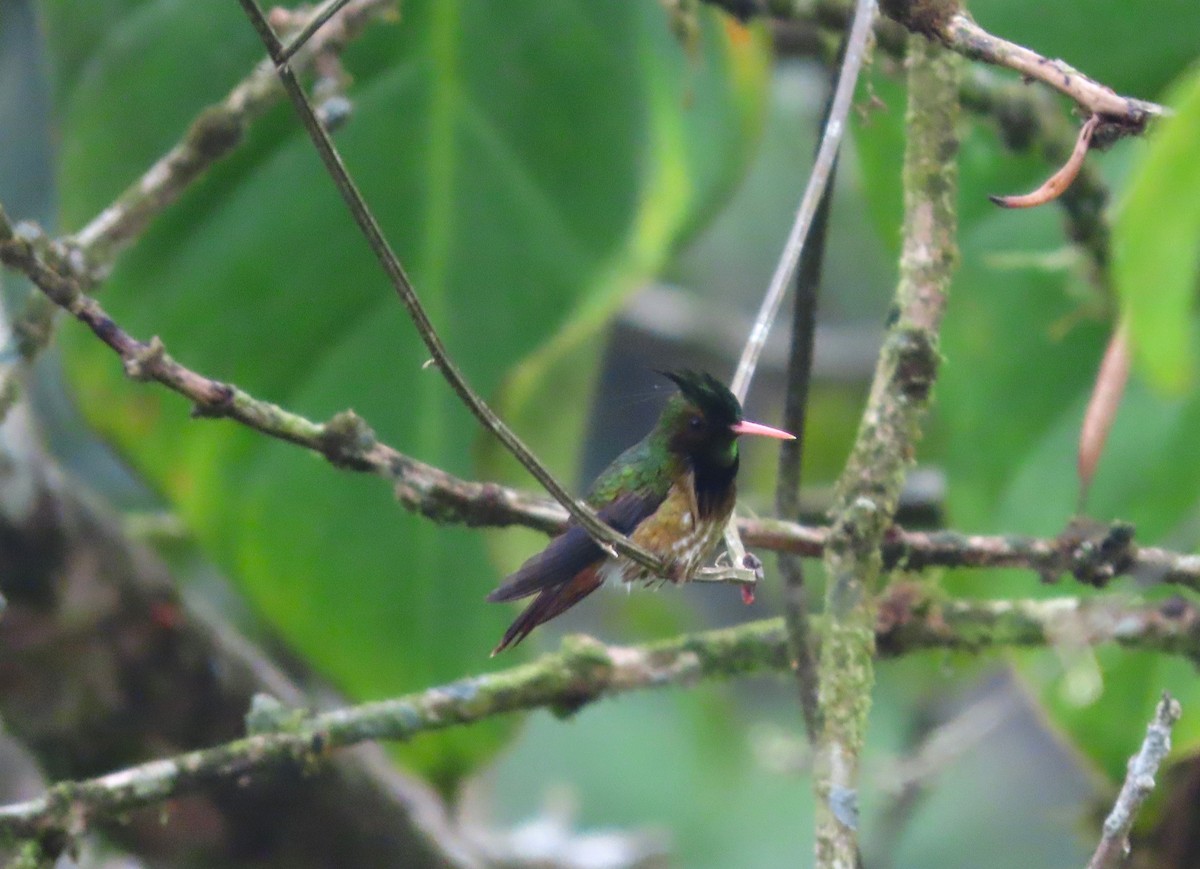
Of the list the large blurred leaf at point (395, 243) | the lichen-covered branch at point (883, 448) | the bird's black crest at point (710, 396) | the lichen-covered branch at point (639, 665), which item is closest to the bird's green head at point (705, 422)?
the bird's black crest at point (710, 396)

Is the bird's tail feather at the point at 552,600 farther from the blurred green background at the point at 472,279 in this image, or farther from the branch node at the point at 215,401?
the blurred green background at the point at 472,279

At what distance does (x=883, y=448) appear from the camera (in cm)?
136

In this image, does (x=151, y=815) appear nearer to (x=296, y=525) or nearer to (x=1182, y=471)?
(x=296, y=525)

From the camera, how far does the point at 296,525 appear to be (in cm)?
221

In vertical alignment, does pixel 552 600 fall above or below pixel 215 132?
below

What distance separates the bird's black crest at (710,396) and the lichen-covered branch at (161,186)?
0.71 meters

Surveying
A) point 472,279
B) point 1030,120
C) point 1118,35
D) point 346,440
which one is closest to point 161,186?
point 346,440

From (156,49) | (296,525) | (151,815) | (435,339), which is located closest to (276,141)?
(156,49)

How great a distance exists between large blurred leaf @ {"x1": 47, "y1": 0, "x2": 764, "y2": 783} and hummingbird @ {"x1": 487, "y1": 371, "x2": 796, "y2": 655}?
36.4 inches

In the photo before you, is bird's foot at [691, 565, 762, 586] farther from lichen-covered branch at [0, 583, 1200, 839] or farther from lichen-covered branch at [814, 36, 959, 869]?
lichen-covered branch at [0, 583, 1200, 839]

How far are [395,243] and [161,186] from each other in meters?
0.65

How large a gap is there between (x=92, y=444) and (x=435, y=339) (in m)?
2.51

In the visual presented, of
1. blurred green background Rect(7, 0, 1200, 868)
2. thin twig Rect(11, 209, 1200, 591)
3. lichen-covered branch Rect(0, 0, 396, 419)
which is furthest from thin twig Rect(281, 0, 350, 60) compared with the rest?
blurred green background Rect(7, 0, 1200, 868)

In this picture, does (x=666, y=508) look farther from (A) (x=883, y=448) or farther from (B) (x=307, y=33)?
(B) (x=307, y=33)
